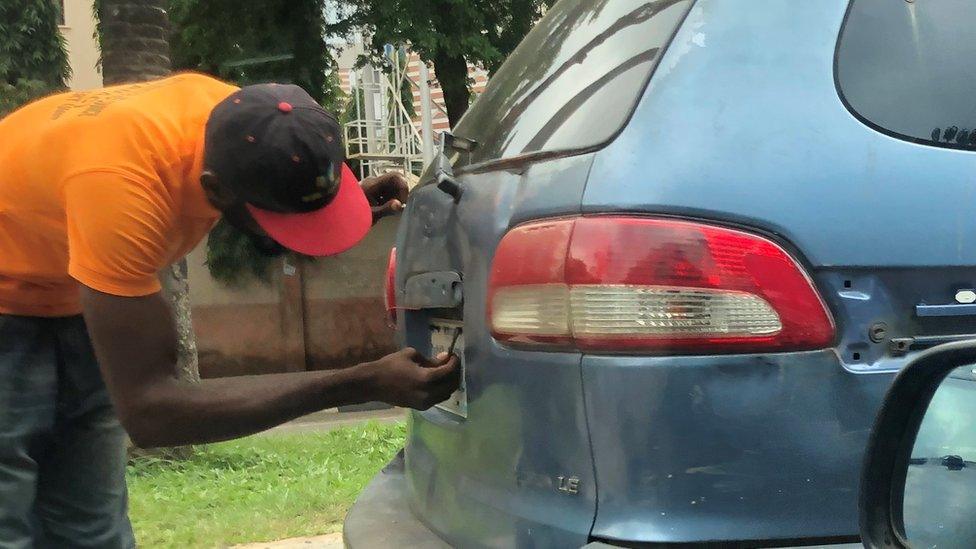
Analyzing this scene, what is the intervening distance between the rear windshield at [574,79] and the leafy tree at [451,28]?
621 cm

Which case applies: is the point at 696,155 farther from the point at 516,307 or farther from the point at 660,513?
the point at 660,513

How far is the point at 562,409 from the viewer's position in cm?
182

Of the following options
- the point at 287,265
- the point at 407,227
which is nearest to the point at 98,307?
the point at 407,227

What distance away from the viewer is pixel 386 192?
3117 mm

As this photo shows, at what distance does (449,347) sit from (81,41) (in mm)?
17134

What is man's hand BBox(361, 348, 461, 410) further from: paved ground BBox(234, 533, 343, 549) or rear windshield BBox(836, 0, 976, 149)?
paved ground BBox(234, 533, 343, 549)

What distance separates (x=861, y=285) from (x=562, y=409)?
59 cm

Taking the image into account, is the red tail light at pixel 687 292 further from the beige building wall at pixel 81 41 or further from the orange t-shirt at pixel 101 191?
the beige building wall at pixel 81 41

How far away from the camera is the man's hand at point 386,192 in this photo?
304 cm

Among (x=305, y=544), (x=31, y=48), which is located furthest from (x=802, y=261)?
(x=31, y=48)

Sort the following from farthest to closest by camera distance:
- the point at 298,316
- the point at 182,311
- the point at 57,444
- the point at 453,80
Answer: the point at 298,316 < the point at 453,80 < the point at 182,311 < the point at 57,444

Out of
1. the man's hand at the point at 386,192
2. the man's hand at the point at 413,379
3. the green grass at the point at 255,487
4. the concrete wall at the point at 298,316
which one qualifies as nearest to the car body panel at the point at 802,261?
the man's hand at the point at 413,379

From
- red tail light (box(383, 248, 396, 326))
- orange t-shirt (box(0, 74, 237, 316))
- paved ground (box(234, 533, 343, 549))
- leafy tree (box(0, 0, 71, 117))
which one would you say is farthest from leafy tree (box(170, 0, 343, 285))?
orange t-shirt (box(0, 74, 237, 316))

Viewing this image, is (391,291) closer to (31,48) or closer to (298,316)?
(298,316)
